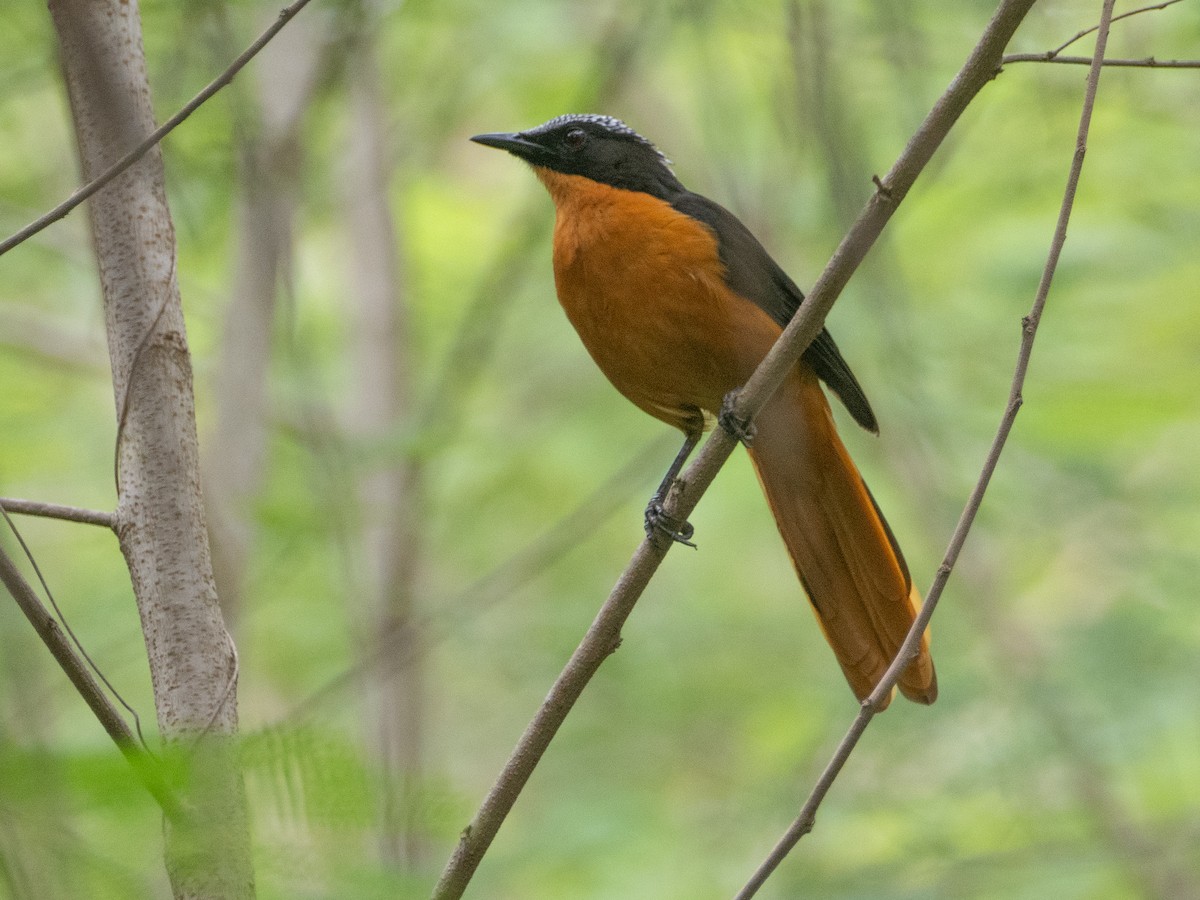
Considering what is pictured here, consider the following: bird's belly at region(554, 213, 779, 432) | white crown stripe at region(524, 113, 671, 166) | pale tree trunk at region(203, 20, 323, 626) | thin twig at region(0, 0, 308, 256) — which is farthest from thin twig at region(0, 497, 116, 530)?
white crown stripe at region(524, 113, 671, 166)

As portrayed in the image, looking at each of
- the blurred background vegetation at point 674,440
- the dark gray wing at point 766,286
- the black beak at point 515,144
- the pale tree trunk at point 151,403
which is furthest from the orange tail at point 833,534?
the pale tree trunk at point 151,403

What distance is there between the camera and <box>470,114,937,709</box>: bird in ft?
11.4

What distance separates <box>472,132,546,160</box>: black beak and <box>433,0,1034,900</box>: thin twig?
6.09 feet

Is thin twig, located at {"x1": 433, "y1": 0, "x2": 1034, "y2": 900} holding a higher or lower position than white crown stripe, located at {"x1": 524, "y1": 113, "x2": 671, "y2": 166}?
lower

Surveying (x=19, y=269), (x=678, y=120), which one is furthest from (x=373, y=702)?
(x=678, y=120)

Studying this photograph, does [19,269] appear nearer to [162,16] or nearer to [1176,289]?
[162,16]

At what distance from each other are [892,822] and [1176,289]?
271 cm

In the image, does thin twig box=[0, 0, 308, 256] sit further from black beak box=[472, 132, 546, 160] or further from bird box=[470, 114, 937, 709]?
black beak box=[472, 132, 546, 160]

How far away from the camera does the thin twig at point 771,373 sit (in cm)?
216

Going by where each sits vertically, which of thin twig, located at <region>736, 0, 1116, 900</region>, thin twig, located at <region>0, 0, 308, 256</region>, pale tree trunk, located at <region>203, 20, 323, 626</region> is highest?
pale tree trunk, located at <region>203, 20, 323, 626</region>

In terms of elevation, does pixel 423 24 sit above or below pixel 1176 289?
above

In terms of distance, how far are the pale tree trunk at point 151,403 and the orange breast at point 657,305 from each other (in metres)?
1.55

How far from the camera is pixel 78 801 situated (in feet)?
4.96

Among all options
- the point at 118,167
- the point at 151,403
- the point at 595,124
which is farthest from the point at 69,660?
the point at 595,124
